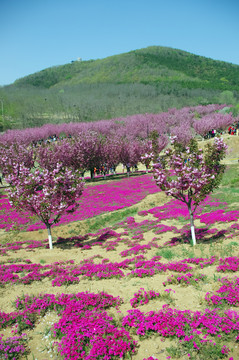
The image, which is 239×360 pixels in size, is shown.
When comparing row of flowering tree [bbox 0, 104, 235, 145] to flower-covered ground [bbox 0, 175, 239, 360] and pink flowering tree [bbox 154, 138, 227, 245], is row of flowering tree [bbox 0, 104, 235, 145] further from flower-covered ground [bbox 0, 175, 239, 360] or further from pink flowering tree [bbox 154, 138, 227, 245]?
pink flowering tree [bbox 154, 138, 227, 245]

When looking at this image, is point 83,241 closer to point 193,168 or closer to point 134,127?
point 193,168

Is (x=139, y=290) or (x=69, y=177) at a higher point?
(x=69, y=177)

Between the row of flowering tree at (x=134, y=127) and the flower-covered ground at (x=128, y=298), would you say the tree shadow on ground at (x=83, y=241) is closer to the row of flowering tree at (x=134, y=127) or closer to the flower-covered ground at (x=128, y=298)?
the flower-covered ground at (x=128, y=298)

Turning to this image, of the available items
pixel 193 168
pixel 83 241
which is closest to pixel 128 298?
pixel 193 168

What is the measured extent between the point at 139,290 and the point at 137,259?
4202mm

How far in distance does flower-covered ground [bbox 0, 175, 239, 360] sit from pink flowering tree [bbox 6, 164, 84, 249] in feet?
9.33

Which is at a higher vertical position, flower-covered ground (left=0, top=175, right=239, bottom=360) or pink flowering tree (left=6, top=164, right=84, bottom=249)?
pink flowering tree (left=6, top=164, right=84, bottom=249)

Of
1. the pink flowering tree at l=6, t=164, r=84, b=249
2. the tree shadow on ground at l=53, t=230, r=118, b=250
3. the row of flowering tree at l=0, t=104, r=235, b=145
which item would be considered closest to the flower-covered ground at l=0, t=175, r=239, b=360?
the tree shadow on ground at l=53, t=230, r=118, b=250

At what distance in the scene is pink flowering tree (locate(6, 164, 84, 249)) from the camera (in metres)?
17.3

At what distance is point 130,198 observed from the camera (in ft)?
108

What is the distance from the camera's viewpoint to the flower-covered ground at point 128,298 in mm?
6789

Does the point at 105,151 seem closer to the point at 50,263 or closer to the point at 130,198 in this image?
the point at 130,198

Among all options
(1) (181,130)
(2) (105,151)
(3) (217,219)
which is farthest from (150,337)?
(1) (181,130)

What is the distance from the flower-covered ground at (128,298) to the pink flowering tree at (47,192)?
2.84 metres
